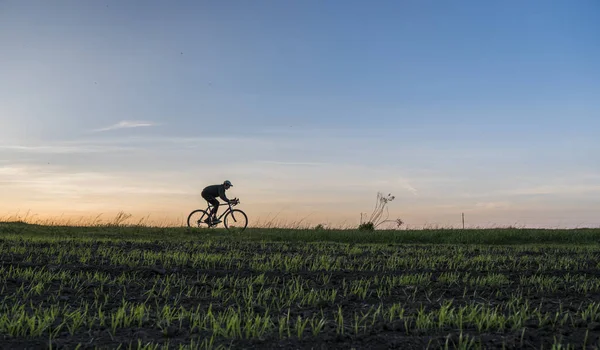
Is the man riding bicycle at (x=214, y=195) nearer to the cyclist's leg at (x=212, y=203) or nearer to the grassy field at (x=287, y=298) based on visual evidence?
the cyclist's leg at (x=212, y=203)

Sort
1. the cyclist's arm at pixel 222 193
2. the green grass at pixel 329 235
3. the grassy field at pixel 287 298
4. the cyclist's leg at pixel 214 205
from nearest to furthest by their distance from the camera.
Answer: the grassy field at pixel 287 298, the green grass at pixel 329 235, the cyclist's arm at pixel 222 193, the cyclist's leg at pixel 214 205

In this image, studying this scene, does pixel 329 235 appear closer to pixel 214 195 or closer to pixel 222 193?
pixel 222 193

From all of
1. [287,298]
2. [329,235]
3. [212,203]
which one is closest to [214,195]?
[212,203]

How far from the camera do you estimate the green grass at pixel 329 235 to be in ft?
57.4

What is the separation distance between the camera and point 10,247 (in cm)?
1187

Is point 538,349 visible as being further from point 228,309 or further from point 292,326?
point 228,309

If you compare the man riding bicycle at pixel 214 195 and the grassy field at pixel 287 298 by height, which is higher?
the man riding bicycle at pixel 214 195

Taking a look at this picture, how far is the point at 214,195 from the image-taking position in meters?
20.3

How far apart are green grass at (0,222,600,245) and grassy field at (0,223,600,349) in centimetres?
405

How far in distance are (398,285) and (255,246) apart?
20.6 feet

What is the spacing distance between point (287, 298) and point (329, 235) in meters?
11.5


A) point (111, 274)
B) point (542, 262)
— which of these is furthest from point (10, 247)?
point (542, 262)

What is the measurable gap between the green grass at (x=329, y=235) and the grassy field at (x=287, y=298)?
159 inches

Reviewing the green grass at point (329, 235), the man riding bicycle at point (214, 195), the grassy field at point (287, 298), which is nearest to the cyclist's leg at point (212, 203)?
the man riding bicycle at point (214, 195)
